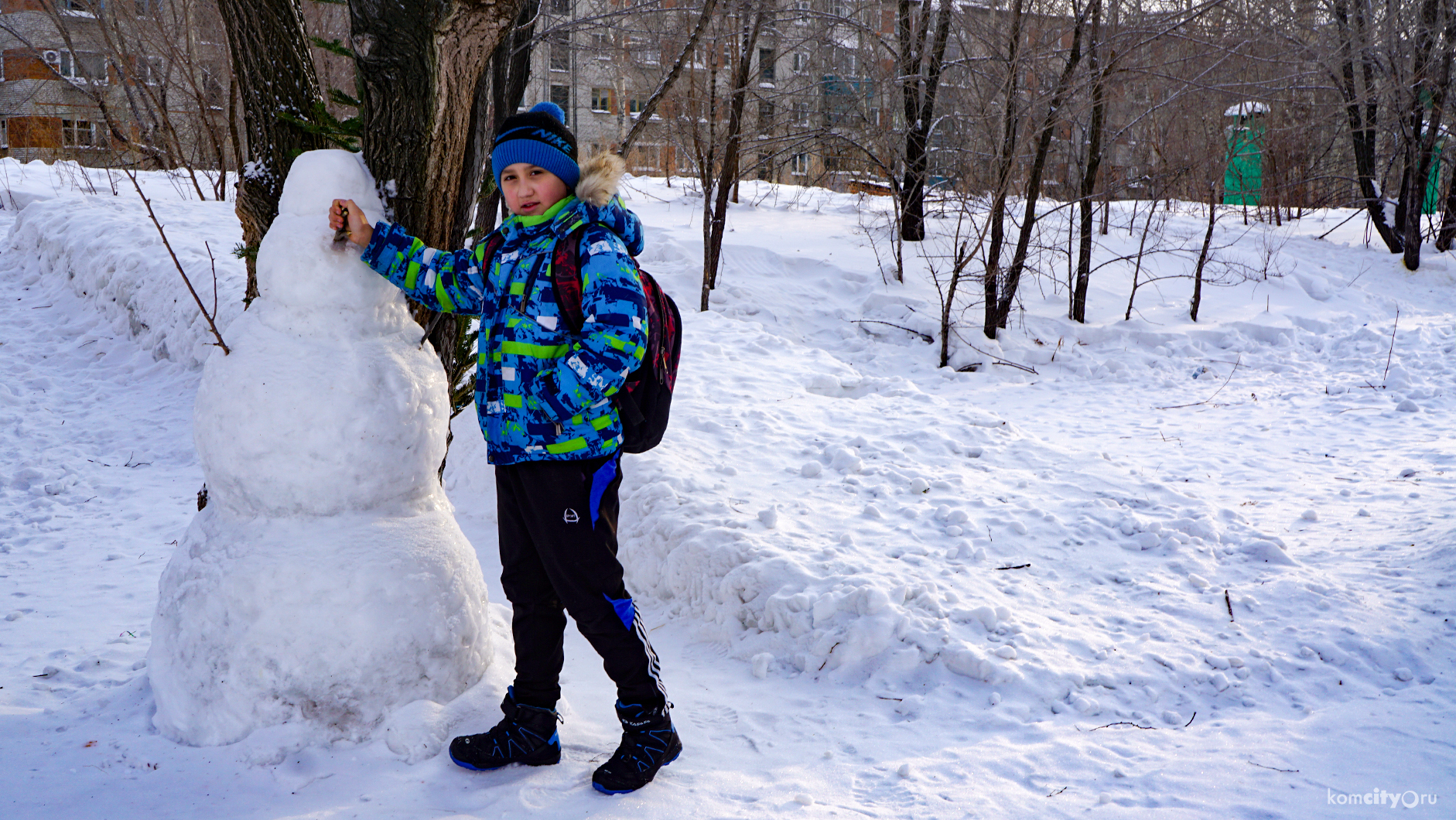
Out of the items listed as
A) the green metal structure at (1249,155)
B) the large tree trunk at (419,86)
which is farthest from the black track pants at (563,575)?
the green metal structure at (1249,155)

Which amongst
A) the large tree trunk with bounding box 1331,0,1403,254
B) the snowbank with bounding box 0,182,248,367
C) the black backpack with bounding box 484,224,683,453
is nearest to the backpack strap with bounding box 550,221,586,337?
the black backpack with bounding box 484,224,683,453

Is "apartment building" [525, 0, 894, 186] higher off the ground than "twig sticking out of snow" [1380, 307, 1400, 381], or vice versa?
"apartment building" [525, 0, 894, 186]

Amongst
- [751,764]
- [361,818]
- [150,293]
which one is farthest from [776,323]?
[361,818]

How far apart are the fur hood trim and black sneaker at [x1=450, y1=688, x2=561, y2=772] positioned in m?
1.38

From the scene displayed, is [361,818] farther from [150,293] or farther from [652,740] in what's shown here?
[150,293]

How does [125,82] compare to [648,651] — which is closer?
[648,651]

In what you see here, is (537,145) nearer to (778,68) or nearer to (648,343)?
(648,343)

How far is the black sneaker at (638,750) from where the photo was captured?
237 centimetres

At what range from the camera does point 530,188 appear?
95.1 inches

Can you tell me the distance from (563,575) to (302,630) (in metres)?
0.71

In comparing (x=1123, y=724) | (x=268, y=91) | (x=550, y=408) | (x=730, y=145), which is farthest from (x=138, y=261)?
(x=1123, y=724)

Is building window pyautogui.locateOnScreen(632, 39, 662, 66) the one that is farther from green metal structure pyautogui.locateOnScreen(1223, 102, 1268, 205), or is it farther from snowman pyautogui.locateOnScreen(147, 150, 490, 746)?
green metal structure pyautogui.locateOnScreen(1223, 102, 1268, 205)

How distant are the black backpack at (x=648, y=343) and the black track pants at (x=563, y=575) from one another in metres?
0.11

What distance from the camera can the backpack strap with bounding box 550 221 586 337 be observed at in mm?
2295
